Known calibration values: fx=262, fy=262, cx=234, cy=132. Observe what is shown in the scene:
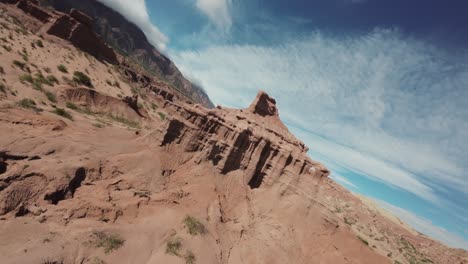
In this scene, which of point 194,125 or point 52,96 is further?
point 52,96

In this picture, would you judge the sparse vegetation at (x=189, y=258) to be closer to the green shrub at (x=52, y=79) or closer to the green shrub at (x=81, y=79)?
the green shrub at (x=52, y=79)

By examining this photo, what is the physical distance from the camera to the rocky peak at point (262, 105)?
30.7 m

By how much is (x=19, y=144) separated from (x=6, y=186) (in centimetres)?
367

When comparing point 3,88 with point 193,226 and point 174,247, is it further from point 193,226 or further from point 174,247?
point 174,247

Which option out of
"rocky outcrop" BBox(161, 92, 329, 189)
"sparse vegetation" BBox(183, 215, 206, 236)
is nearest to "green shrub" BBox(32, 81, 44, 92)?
"rocky outcrop" BBox(161, 92, 329, 189)

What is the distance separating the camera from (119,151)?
64.3ft

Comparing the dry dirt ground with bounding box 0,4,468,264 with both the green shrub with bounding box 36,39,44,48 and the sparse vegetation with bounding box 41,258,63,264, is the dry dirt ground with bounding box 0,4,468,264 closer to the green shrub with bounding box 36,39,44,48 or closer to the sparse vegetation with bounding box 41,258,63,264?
the sparse vegetation with bounding box 41,258,63,264

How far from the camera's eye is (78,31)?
5653cm

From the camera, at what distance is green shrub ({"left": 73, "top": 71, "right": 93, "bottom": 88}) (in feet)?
142

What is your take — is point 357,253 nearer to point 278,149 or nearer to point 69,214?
point 278,149

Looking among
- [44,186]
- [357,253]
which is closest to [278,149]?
[357,253]

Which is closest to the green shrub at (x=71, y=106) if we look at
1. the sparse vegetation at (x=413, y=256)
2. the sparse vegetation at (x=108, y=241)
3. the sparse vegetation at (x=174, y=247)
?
the sparse vegetation at (x=108, y=241)

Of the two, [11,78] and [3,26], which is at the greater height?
[3,26]

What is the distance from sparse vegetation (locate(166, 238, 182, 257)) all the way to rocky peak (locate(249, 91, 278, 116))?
18.6 meters
